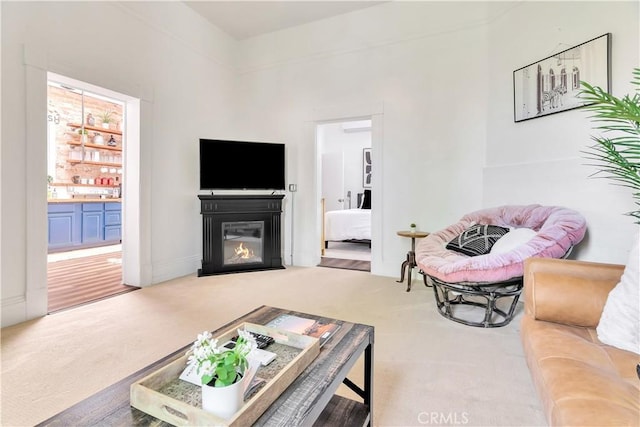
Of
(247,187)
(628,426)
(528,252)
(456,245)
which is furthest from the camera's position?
(247,187)

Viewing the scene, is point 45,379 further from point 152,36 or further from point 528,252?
point 152,36

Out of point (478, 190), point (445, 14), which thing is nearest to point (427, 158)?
point (478, 190)

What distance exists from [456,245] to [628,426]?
207 centimetres

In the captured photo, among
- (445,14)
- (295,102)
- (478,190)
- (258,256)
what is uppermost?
(445,14)

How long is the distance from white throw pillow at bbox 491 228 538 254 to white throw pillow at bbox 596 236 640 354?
3.42ft

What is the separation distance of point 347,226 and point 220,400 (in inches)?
197

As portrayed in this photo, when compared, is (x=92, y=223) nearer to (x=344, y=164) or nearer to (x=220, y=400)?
(x=344, y=164)

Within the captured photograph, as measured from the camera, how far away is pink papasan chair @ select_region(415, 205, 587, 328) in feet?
6.89

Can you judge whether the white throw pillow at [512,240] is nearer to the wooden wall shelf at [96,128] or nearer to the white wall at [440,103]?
the white wall at [440,103]

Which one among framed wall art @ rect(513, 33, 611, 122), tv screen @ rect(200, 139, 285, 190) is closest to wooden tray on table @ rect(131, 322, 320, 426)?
framed wall art @ rect(513, 33, 611, 122)

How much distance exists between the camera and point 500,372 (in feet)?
5.84

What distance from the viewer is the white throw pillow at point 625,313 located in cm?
119

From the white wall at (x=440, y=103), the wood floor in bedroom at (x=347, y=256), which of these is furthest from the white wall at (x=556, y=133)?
the wood floor in bedroom at (x=347, y=256)

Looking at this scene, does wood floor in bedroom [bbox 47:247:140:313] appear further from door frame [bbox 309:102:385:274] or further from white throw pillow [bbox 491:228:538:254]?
white throw pillow [bbox 491:228:538:254]
